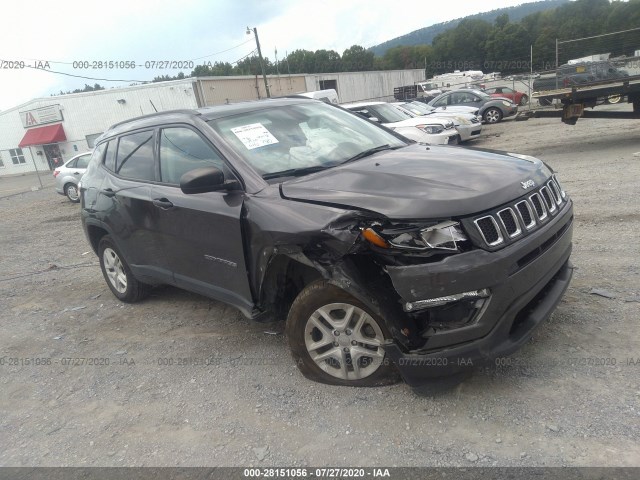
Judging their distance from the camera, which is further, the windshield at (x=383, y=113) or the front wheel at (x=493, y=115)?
the front wheel at (x=493, y=115)

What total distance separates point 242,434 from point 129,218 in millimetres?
2403

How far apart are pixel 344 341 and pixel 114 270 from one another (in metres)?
3.29

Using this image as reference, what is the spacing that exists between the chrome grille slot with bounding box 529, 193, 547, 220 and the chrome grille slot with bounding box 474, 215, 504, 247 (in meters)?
0.45

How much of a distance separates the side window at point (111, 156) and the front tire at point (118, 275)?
73cm

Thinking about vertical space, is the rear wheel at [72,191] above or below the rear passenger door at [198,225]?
below

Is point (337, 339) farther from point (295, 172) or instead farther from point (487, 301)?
point (295, 172)

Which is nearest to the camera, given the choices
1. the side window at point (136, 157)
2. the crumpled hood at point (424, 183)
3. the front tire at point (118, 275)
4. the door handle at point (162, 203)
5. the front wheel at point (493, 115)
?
the crumpled hood at point (424, 183)

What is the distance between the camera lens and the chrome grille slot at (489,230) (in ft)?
8.39

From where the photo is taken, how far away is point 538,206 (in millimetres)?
2928

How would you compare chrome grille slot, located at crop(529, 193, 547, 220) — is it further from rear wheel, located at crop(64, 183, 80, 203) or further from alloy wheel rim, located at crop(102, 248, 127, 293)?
rear wheel, located at crop(64, 183, 80, 203)

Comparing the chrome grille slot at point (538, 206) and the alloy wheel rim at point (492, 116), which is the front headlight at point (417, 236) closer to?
the chrome grille slot at point (538, 206)

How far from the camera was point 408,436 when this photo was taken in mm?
2670

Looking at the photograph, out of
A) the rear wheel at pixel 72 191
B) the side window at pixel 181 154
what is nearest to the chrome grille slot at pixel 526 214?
the side window at pixel 181 154

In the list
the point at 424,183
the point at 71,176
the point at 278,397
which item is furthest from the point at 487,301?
the point at 71,176
